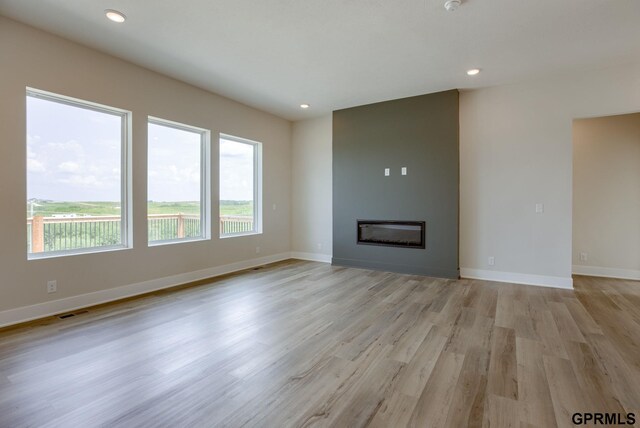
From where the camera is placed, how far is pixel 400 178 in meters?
5.20

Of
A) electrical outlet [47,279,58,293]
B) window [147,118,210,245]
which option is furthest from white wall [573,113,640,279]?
electrical outlet [47,279,58,293]

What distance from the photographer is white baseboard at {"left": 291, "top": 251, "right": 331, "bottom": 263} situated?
6.16m

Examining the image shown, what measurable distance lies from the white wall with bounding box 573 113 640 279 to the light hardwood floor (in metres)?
1.46

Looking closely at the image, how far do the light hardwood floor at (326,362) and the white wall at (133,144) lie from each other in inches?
15.9

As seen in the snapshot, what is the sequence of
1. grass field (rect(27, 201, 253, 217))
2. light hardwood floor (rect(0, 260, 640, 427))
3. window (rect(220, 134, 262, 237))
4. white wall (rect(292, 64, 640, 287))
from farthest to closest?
1. window (rect(220, 134, 262, 237))
2. white wall (rect(292, 64, 640, 287))
3. grass field (rect(27, 201, 253, 217))
4. light hardwood floor (rect(0, 260, 640, 427))

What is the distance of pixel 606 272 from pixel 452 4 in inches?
195

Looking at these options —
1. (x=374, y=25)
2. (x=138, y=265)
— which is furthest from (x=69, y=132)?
(x=374, y=25)

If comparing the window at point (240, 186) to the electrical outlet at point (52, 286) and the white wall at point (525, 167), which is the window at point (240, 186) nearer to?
the electrical outlet at point (52, 286)

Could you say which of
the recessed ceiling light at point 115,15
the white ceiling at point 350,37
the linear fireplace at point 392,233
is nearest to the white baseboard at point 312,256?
the linear fireplace at point 392,233

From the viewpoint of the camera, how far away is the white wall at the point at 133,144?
289 centimetres

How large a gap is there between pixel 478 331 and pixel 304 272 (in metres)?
2.95

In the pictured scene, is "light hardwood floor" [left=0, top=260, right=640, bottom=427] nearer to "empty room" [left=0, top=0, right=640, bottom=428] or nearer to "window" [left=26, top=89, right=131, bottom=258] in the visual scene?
"empty room" [left=0, top=0, right=640, bottom=428]

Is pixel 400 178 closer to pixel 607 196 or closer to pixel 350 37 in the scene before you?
pixel 350 37

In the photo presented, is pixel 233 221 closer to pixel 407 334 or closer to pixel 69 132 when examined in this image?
pixel 69 132
